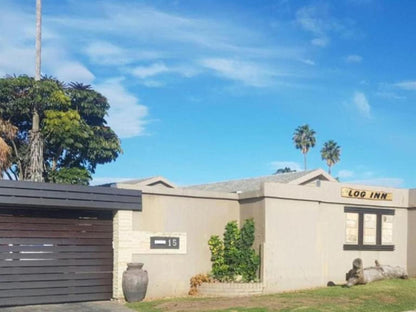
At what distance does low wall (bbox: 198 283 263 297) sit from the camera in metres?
16.6

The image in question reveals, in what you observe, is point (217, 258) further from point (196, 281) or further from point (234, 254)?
point (196, 281)

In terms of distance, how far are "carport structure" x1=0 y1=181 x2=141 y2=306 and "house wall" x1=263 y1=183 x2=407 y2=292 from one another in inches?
172

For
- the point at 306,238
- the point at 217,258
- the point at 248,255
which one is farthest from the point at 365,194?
the point at 217,258

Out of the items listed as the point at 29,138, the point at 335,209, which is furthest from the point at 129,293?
the point at 29,138

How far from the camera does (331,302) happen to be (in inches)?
594

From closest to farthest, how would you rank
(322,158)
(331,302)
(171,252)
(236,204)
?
1. (331,302)
2. (171,252)
3. (236,204)
4. (322,158)

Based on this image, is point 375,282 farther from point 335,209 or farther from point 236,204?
point 236,204

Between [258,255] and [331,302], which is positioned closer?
[331,302]

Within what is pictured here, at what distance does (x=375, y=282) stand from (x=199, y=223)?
606 cm

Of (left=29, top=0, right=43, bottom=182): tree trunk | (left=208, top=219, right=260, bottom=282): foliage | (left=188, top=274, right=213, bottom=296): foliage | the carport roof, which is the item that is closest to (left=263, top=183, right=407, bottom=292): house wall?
(left=208, top=219, right=260, bottom=282): foliage

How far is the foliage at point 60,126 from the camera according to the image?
27953 mm

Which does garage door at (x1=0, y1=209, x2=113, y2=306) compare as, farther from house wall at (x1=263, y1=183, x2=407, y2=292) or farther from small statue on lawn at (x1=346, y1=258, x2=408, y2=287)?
small statue on lawn at (x1=346, y1=258, x2=408, y2=287)

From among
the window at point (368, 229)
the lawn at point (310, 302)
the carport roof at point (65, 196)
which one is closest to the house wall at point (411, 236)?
the window at point (368, 229)

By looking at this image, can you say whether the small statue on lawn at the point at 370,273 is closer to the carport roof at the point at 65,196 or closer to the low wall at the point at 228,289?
the low wall at the point at 228,289
